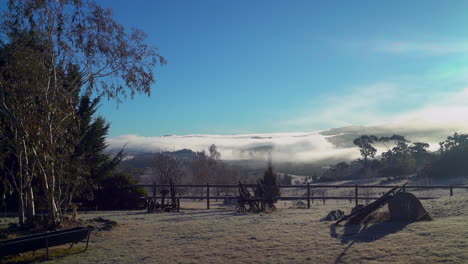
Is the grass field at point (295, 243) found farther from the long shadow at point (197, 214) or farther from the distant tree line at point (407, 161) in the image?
the distant tree line at point (407, 161)

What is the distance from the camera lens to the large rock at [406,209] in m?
10.5

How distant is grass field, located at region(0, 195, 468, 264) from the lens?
7426 mm

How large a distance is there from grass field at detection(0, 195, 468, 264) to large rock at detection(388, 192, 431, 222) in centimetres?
44

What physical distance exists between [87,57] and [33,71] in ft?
6.44

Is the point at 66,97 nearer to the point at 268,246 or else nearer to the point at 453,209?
the point at 268,246

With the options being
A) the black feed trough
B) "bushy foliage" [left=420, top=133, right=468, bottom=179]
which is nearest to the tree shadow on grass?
the black feed trough

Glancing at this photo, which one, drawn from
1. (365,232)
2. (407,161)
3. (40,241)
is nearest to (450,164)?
(407,161)

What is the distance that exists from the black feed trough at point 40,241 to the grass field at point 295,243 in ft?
1.21

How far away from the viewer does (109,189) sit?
81.4ft

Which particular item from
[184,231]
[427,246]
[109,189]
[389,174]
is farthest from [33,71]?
[389,174]

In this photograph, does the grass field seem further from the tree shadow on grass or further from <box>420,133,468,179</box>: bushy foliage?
<box>420,133,468,179</box>: bushy foliage

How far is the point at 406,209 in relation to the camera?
10664 mm

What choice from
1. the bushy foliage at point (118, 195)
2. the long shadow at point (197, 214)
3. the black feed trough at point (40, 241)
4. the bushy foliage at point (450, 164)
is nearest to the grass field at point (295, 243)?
the black feed trough at point (40, 241)

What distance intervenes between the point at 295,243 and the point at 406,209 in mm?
3552
